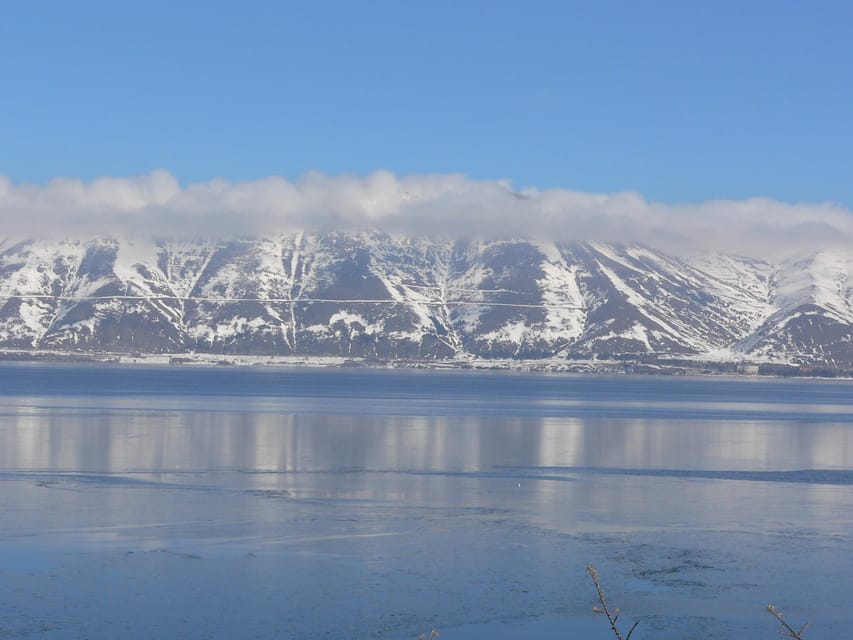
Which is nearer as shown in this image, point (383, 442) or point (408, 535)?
point (408, 535)

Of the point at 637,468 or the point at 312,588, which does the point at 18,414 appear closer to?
the point at 637,468

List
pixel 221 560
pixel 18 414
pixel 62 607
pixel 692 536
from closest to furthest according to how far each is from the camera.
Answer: pixel 62 607
pixel 221 560
pixel 692 536
pixel 18 414

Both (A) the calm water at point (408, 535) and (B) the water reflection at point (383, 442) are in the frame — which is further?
(B) the water reflection at point (383, 442)

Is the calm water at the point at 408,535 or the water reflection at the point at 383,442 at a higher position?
the calm water at the point at 408,535

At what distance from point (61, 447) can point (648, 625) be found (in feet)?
154

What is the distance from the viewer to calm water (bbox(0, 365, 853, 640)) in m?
30.0

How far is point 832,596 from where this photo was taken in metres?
32.4

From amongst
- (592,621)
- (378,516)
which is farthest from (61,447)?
(592,621)

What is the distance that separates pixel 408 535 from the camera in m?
39.8

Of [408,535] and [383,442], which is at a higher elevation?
[408,535]

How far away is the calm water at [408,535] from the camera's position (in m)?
30.0

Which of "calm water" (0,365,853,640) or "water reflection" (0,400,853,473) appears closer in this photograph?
"calm water" (0,365,853,640)

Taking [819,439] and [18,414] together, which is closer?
[819,439]

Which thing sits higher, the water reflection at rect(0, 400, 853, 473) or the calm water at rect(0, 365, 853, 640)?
the calm water at rect(0, 365, 853, 640)
